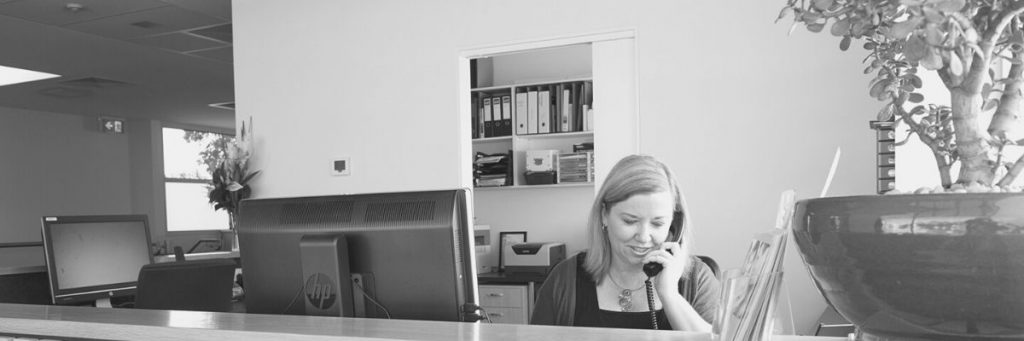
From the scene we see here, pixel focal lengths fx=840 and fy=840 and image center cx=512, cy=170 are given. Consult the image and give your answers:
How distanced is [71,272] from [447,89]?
200cm

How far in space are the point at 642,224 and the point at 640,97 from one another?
6.65 feet

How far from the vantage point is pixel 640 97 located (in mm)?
4105

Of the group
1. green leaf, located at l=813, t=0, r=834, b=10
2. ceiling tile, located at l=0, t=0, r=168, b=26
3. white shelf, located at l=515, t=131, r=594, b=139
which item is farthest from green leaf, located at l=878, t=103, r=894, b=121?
ceiling tile, located at l=0, t=0, r=168, b=26

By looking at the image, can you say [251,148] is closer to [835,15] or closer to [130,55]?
[130,55]

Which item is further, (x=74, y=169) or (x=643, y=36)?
(x=74, y=169)

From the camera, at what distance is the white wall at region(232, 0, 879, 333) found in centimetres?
372

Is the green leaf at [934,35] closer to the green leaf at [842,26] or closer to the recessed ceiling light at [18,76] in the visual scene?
the green leaf at [842,26]

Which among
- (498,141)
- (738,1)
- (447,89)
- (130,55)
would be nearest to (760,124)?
(738,1)

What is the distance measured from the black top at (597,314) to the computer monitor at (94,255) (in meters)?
2.51

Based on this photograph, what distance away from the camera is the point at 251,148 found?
514 centimetres

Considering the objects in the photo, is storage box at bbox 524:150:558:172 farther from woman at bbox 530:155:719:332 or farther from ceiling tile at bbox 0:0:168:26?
woman at bbox 530:155:719:332

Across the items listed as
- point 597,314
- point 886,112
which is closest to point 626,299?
point 597,314

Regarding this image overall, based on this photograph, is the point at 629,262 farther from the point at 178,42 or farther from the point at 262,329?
the point at 178,42

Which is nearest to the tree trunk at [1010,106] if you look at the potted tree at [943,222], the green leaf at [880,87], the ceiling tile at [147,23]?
the potted tree at [943,222]
